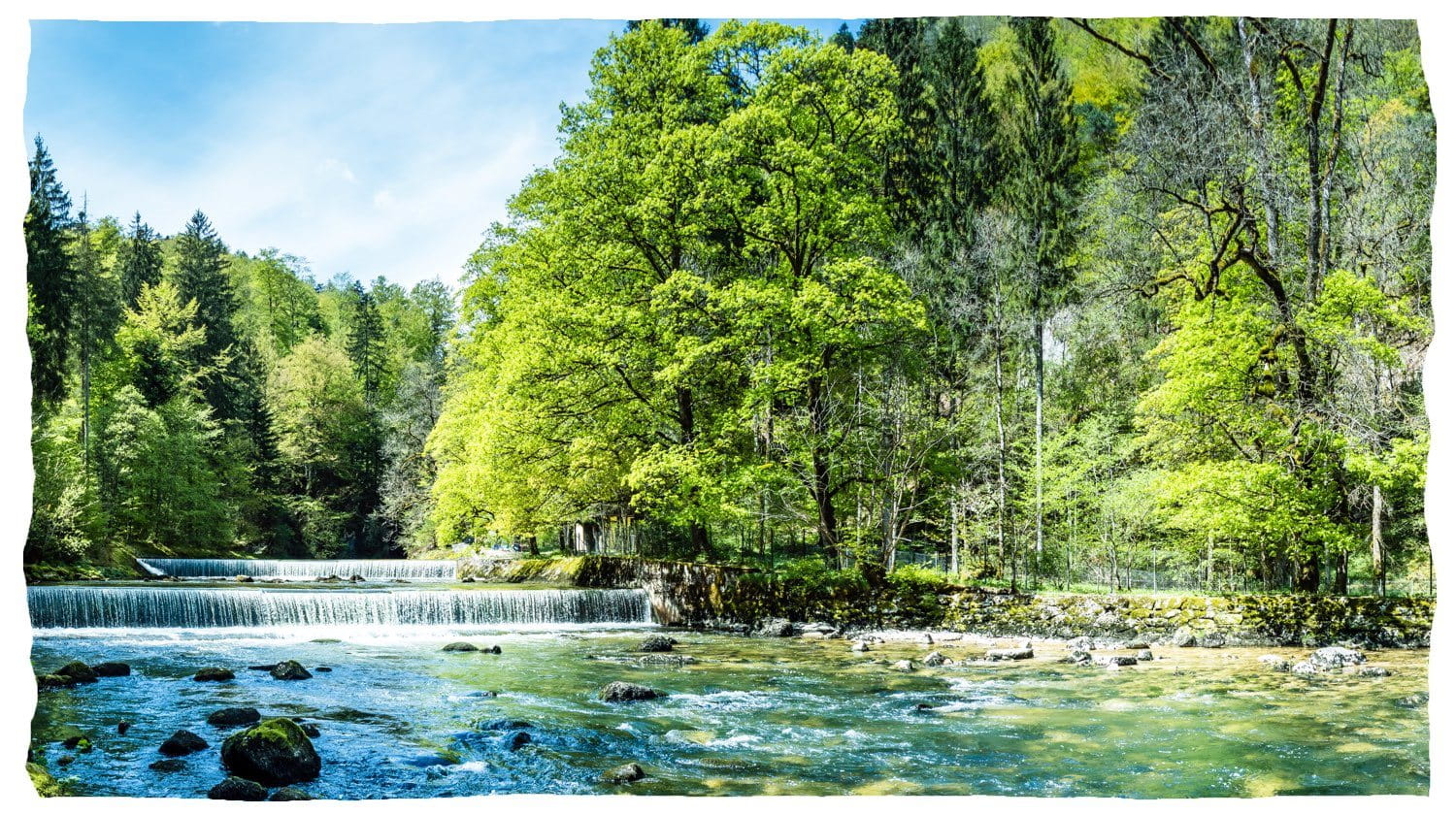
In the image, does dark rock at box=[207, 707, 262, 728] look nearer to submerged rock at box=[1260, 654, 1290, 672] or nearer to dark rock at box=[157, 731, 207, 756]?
dark rock at box=[157, 731, 207, 756]

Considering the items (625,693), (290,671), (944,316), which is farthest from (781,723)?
(944,316)

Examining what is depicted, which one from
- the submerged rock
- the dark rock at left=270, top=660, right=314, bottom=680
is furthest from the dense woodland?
the dark rock at left=270, top=660, right=314, bottom=680

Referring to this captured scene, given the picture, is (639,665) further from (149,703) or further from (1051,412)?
(1051,412)

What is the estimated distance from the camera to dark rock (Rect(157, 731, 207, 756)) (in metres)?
4.66

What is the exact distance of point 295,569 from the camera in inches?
729

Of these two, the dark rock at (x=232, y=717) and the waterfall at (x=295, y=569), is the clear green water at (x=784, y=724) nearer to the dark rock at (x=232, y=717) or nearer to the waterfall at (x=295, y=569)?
the dark rock at (x=232, y=717)

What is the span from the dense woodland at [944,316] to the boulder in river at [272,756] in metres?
2.77

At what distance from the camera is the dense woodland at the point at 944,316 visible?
6859mm

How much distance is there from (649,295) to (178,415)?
11.8m

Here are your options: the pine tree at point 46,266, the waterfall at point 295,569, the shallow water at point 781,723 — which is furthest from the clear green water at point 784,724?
the waterfall at point 295,569

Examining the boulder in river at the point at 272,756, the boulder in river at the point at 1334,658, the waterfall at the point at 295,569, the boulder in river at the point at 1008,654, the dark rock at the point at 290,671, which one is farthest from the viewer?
the waterfall at the point at 295,569

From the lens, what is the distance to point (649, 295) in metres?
11.7

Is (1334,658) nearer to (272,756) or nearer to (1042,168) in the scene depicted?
(1042,168)

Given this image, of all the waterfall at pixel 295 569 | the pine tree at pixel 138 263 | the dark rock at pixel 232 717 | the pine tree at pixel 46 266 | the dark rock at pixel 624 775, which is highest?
the pine tree at pixel 138 263
